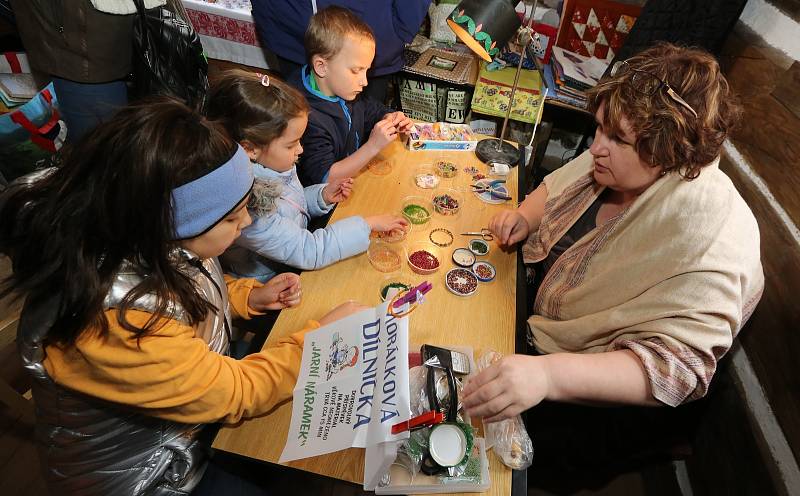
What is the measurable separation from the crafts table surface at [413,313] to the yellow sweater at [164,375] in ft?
0.29

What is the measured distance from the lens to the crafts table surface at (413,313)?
997mm

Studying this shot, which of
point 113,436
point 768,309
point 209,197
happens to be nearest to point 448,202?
point 209,197

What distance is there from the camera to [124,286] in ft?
2.76

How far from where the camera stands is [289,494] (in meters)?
1.78

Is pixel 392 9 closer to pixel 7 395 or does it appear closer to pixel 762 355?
pixel 762 355

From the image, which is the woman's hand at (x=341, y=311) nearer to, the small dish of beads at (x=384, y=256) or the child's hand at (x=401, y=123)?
the small dish of beads at (x=384, y=256)

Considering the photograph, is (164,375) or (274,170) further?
(274,170)

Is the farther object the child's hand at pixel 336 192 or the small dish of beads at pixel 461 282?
the child's hand at pixel 336 192

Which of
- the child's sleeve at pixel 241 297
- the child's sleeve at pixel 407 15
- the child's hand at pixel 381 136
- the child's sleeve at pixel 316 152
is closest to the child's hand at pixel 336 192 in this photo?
the child's sleeve at pixel 316 152

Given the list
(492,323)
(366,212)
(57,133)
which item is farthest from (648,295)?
(57,133)

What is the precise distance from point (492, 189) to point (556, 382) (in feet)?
3.46

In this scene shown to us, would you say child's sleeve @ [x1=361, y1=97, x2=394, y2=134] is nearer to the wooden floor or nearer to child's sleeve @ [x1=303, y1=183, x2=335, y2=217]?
child's sleeve @ [x1=303, y1=183, x2=335, y2=217]

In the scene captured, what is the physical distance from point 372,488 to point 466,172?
148cm

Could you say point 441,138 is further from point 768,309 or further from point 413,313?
point 768,309
